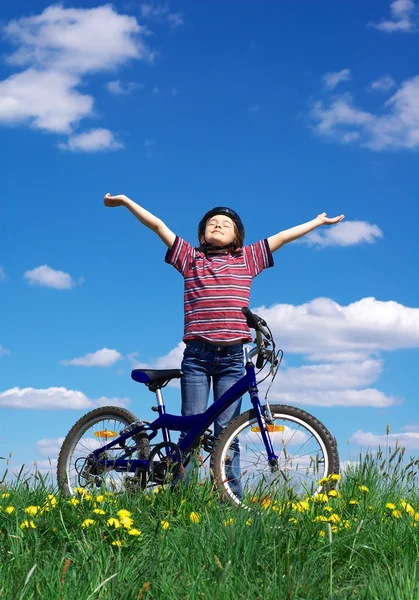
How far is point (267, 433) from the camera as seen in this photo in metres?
6.16

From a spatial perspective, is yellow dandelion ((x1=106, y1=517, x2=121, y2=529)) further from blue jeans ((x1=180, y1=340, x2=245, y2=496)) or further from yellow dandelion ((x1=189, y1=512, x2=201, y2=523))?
blue jeans ((x1=180, y1=340, x2=245, y2=496))

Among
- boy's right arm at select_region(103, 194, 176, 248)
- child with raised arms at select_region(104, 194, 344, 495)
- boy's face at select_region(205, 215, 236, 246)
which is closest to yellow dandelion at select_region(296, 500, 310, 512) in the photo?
child with raised arms at select_region(104, 194, 344, 495)

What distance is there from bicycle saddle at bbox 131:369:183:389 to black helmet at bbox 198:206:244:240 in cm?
138

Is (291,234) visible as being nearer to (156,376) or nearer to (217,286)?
(217,286)

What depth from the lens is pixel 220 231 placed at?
279 inches

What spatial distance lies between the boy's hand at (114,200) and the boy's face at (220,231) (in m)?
0.91

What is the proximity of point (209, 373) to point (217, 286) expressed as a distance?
2.67 ft

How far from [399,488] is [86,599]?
3.58 m

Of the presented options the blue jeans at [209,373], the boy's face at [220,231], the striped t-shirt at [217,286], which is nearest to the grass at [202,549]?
the blue jeans at [209,373]

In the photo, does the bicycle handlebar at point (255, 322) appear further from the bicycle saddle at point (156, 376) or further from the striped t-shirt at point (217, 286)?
the bicycle saddle at point (156, 376)

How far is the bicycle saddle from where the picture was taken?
7152 mm

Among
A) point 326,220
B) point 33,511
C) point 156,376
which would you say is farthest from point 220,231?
point 33,511

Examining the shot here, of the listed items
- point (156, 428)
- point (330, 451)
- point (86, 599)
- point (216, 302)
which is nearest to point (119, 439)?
point (156, 428)

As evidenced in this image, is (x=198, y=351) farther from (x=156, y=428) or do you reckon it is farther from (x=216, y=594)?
(x=216, y=594)
